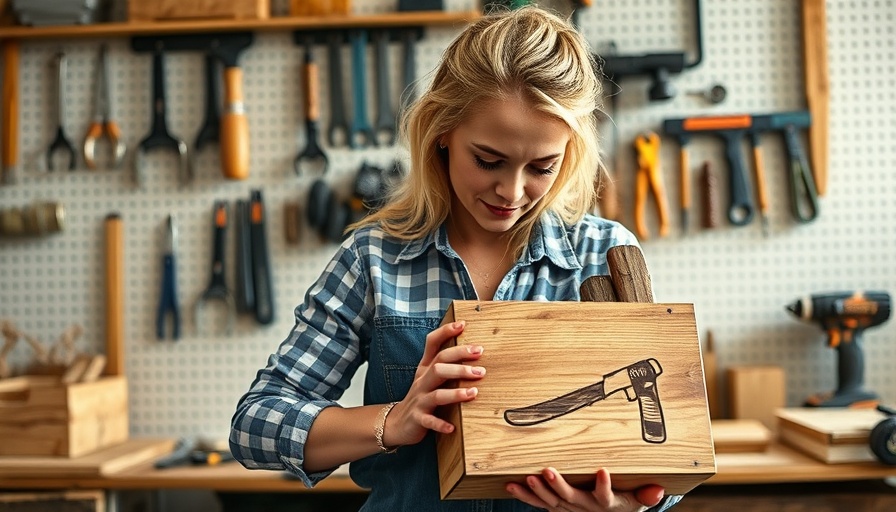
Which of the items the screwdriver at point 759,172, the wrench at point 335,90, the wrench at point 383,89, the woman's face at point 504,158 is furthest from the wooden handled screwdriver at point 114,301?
the screwdriver at point 759,172

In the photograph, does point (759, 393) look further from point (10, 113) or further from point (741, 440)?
point (10, 113)

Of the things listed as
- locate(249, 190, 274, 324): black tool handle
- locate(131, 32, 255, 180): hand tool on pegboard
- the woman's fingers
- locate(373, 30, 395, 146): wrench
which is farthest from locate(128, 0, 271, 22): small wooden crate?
the woman's fingers

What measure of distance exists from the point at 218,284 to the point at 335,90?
628 millimetres

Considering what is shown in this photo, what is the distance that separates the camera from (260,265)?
2.60 meters

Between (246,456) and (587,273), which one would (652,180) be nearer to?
(587,273)

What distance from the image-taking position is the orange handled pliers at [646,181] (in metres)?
2.54

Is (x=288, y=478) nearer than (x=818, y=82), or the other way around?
(x=288, y=478)

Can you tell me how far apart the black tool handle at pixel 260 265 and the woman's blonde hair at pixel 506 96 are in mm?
1299

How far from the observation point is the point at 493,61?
1.18 metres

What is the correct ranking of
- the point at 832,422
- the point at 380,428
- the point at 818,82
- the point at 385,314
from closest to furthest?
the point at 380,428
the point at 385,314
the point at 832,422
the point at 818,82

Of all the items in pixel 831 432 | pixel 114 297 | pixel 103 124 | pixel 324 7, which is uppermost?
pixel 324 7

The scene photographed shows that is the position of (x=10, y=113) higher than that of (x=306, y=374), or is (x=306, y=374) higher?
(x=10, y=113)

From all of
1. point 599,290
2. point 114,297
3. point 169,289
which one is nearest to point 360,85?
point 169,289

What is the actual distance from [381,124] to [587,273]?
140 cm
